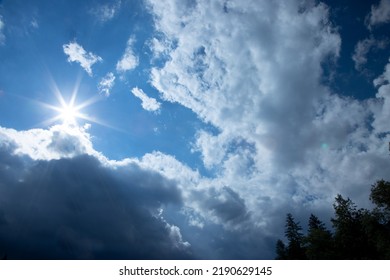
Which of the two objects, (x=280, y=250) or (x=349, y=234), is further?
(x=280, y=250)

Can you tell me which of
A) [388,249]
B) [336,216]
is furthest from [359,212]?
[388,249]

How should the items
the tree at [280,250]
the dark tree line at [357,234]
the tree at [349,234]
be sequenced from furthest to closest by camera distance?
1. the tree at [280,250]
2. the tree at [349,234]
3. the dark tree line at [357,234]

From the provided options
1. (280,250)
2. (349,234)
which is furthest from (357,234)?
(280,250)

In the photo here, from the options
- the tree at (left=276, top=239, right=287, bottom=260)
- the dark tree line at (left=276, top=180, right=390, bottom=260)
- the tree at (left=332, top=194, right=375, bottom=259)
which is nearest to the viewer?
the dark tree line at (left=276, top=180, right=390, bottom=260)

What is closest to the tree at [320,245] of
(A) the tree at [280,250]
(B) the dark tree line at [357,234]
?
(B) the dark tree line at [357,234]

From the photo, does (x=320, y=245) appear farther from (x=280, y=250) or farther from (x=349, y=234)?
(x=280, y=250)

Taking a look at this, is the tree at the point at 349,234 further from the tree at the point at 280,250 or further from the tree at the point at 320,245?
the tree at the point at 280,250

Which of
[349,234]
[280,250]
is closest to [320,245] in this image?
[349,234]

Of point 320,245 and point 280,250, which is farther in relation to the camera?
point 280,250

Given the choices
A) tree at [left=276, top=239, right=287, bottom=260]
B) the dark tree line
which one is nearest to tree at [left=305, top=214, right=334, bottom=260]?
the dark tree line

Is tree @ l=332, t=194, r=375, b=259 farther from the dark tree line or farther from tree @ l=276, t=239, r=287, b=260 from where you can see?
tree @ l=276, t=239, r=287, b=260

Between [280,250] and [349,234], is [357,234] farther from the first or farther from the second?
[280,250]
